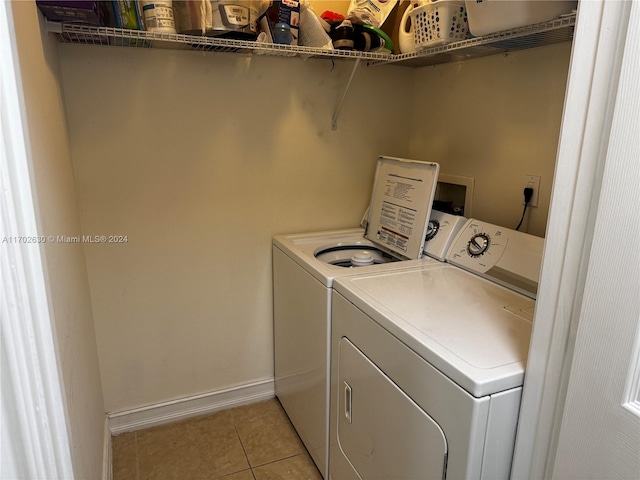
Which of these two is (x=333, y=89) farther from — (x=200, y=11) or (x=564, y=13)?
(x=564, y=13)

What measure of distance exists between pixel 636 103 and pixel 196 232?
174 centimetres

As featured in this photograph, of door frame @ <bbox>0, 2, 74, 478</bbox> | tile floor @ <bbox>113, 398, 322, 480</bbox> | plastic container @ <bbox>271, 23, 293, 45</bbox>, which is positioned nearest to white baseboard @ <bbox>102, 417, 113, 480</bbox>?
tile floor @ <bbox>113, 398, 322, 480</bbox>

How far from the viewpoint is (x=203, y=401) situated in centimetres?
226

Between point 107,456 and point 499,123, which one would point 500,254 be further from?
point 107,456

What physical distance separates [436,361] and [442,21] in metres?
1.13

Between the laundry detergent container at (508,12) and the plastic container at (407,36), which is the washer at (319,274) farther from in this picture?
the laundry detergent container at (508,12)

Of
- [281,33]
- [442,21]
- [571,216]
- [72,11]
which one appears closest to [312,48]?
[281,33]

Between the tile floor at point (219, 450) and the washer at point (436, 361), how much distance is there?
381 mm

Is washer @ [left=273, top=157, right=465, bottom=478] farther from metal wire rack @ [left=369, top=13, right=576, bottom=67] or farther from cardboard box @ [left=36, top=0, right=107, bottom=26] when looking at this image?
cardboard box @ [left=36, top=0, right=107, bottom=26]

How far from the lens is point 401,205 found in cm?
194

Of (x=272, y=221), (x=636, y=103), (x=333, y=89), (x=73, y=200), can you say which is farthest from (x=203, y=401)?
(x=636, y=103)

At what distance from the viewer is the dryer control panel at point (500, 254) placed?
1.45 metres

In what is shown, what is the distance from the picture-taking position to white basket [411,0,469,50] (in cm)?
146

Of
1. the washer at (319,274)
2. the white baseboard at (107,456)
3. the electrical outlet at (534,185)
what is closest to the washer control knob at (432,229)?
the washer at (319,274)
